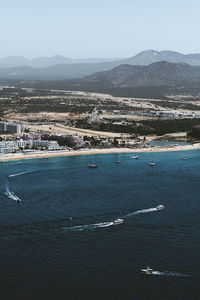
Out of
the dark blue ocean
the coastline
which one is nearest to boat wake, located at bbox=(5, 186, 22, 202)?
the dark blue ocean

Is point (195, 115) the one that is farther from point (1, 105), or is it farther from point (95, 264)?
point (95, 264)

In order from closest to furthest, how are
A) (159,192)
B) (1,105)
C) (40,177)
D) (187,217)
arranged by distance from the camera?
(187,217), (159,192), (40,177), (1,105)

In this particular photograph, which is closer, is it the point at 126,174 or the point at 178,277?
the point at 178,277

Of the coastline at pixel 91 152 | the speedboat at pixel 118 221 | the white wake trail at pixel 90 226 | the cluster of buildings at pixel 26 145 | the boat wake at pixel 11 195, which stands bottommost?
the white wake trail at pixel 90 226

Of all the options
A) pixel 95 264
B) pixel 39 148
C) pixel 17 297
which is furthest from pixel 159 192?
pixel 39 148

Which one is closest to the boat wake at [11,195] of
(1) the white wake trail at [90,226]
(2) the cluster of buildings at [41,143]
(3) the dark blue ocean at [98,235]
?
(3) the dark blue ocean at [98,235]

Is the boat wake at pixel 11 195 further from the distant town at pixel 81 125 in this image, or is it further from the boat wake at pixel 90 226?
the distant town at pixel 81 125

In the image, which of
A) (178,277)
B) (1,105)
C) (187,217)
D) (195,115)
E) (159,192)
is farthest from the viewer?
(1,105)
